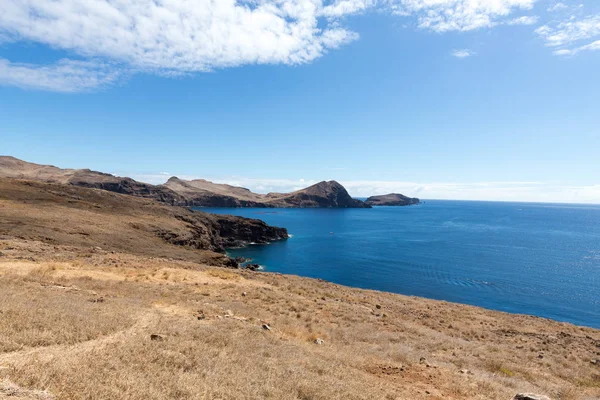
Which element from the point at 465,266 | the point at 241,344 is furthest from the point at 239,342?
the point at 465,266

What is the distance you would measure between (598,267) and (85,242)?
10377cm

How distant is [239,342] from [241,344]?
0.21 meters

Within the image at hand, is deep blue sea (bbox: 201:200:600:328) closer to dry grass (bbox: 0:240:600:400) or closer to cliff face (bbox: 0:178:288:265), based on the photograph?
cliff face (bbox: 0:178:288:265)

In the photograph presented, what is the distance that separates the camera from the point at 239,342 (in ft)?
44.1

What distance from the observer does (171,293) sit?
22.2 metres

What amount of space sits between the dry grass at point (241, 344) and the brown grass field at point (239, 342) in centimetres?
6

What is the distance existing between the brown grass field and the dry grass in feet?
0.21

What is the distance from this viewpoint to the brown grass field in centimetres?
870

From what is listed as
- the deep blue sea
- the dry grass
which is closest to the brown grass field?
the dry grass

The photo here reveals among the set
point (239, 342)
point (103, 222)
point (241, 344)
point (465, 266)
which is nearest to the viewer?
point (241, 344)

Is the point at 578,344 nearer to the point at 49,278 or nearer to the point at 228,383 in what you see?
the point at 228,383

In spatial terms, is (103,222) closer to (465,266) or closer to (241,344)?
(241,344)

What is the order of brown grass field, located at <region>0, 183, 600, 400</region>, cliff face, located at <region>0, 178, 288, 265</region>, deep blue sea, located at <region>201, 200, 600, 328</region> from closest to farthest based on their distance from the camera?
brown grass field, located at <region>0, 183, 600, 400</region>
cliff face, located at <region>0, 178, 288, 265</region>
deep blue sea, located at <region>201, 200, 600, 328</region>

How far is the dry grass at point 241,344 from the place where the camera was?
8.78 m
